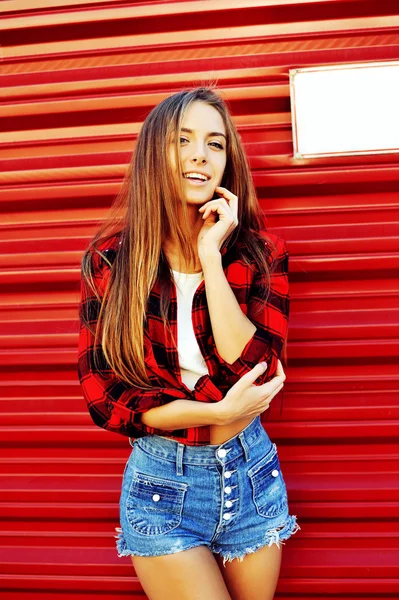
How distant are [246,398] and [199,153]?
35.6 inches

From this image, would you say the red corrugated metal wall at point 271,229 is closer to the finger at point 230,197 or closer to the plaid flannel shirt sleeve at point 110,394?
the finger at point 230,197

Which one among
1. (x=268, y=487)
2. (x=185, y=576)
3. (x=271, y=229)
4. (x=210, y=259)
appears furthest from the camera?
(x=271, y=229)

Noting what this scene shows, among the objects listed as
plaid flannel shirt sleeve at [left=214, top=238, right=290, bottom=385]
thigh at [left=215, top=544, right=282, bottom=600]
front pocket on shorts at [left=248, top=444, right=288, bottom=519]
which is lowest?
thigh at [left=215, top=544, right=282, bottom=600]

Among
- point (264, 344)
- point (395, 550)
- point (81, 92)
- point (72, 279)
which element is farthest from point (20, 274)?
point (395, 550)

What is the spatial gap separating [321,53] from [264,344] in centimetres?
155

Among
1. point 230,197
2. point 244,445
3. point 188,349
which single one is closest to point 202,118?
point 230,197

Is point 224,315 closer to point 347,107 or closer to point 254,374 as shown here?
point 254,374

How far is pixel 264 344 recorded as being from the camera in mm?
2061

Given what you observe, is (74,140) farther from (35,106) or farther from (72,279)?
(72,279)

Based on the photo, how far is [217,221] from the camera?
7.23 feet

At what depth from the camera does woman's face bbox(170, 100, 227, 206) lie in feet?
6.97

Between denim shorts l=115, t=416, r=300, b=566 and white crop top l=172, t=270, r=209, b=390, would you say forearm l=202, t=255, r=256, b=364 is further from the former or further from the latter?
denim shorts l=115, t=416, r=300, b=566

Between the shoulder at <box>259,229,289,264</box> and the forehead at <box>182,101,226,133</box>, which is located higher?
the forehead at <box>182,101,226,133</box>

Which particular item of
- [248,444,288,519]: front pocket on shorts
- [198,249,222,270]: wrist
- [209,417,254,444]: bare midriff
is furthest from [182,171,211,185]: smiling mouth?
[248,444,288,519]: front pocket on shorts
